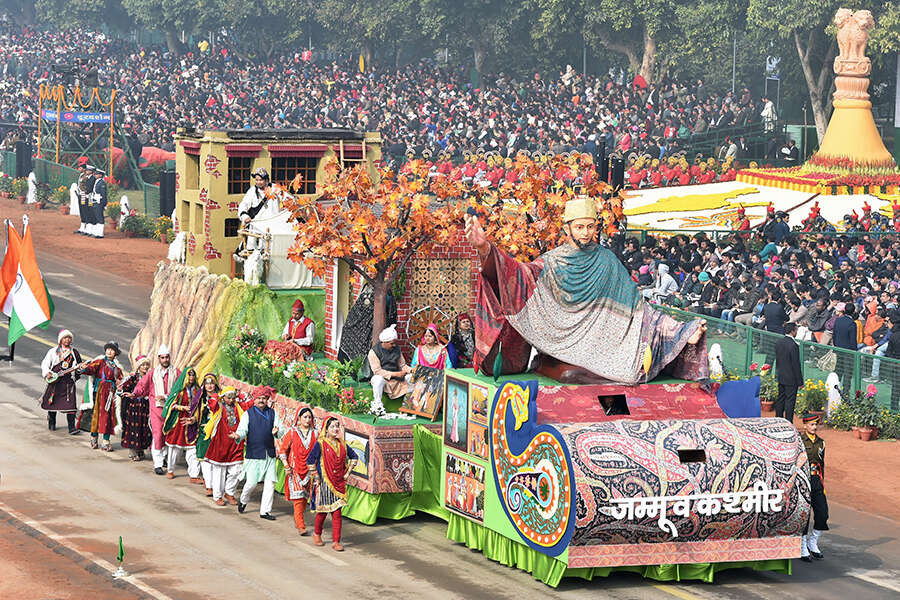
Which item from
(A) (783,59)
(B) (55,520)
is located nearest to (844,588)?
(B) (55,520)

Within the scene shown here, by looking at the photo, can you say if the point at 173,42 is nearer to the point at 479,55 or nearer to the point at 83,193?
the point at 479,55

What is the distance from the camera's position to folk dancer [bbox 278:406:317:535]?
62.3ft

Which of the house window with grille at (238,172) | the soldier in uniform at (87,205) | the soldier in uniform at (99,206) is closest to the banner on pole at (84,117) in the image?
the soldier in uniform at (87,205)

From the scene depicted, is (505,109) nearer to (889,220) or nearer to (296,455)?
(889,220)

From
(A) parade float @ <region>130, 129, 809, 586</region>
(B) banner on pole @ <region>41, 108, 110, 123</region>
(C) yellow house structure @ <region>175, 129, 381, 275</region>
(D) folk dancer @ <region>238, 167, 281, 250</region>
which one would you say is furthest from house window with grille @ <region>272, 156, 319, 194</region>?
(B) banner on pole @ <region>41, 108, 110, 123</region>

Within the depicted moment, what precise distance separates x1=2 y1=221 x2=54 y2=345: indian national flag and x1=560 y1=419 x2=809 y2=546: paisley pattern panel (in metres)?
8.69

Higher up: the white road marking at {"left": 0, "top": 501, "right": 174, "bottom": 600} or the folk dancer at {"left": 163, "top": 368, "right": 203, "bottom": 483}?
the folk dancer at {"left": 163, "top": 368, "right": 203, "bottom": 483}

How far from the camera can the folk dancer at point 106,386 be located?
23922 millimetres

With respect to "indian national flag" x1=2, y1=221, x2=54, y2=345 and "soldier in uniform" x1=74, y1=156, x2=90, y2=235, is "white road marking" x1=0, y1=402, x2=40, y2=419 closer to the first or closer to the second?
"indian national flag" x1=2, y1=221, x2=54, y2=345

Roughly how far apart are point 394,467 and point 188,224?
339 inches

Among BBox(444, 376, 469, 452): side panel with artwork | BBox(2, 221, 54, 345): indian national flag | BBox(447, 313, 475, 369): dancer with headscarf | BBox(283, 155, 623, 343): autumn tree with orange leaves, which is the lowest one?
BBox(444, 376, 469, 452): side panel with artwork

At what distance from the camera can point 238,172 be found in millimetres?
26297

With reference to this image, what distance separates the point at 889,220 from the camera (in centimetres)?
4322

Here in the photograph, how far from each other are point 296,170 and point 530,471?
10484mm
